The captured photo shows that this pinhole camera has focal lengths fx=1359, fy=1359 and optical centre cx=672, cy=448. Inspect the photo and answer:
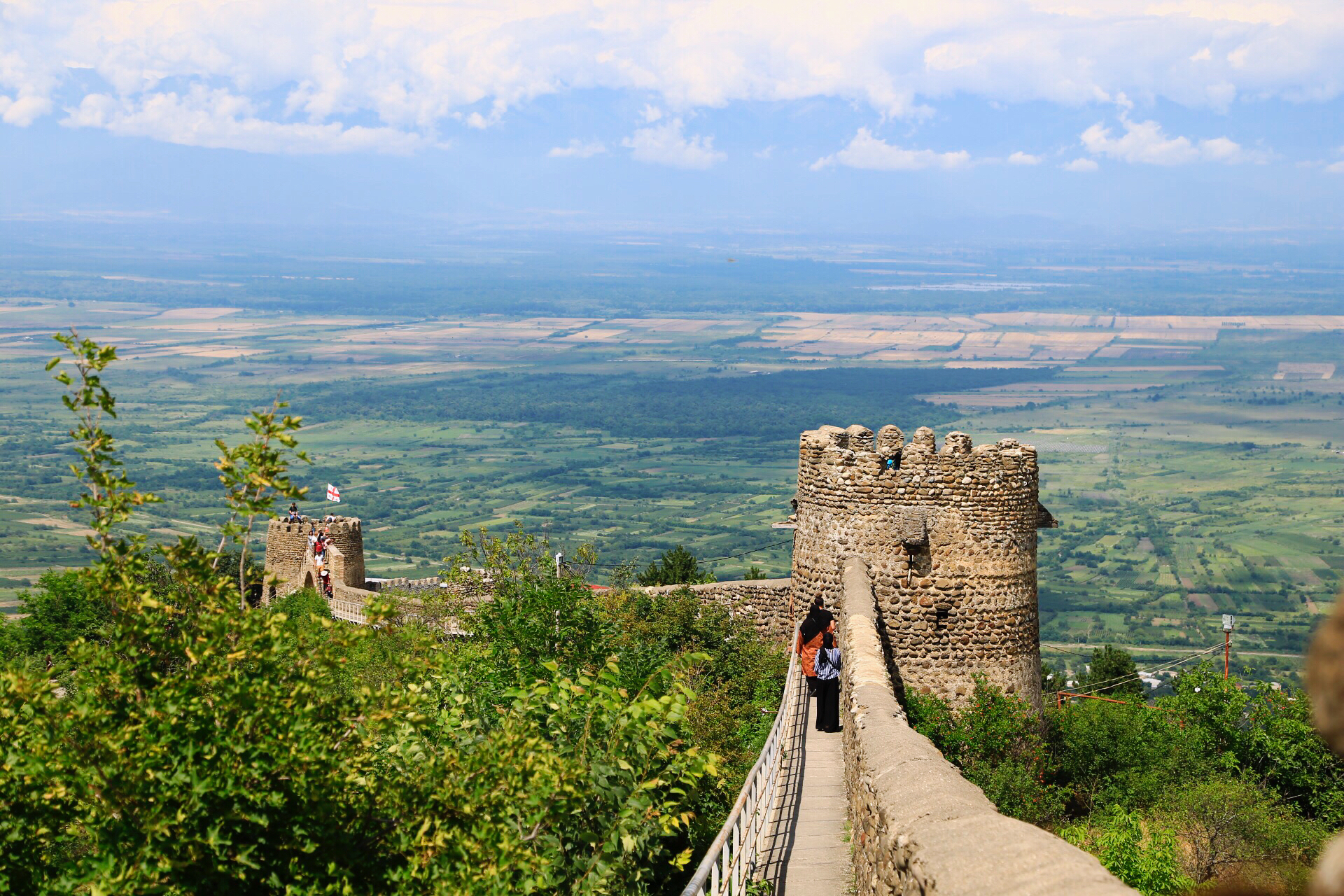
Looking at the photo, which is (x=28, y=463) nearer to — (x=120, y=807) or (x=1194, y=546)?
(x=1194, y=546)

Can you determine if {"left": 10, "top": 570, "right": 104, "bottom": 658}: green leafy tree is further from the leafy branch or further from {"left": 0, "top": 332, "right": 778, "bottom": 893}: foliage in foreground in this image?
the leafy branch

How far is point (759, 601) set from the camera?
19.5 m

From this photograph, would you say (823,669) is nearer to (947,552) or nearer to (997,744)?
(997,744)

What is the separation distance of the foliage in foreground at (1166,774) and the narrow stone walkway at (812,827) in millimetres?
2260

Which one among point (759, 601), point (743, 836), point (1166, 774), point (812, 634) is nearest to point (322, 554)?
point (759, 601)

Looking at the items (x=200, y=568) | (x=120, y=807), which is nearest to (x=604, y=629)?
(x=200, y=568)

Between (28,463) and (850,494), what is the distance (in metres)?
141

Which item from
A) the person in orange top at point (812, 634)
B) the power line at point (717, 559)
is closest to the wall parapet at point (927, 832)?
the person in orange top at point (812, 634)

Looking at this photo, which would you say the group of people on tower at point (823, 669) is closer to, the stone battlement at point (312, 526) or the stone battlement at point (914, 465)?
the stone battlement at point (914, 465)

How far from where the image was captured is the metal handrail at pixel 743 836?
282 inches

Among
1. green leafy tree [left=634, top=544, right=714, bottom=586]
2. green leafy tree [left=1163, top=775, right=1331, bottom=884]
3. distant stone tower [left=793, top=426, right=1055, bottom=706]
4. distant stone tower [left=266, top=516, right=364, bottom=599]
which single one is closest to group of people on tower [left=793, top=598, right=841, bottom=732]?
distant stone tower [left=793, top=426, right=1055, bottom=706]

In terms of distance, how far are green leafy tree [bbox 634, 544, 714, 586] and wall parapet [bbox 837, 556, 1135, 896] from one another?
17.9 meters

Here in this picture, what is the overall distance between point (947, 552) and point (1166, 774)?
142 inches

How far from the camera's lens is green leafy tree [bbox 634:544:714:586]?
28.4m
